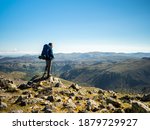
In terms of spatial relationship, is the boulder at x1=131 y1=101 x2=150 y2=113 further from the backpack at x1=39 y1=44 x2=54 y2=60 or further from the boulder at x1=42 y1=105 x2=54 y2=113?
the backpack at x1=39 y1=44 x2=54 y2=60

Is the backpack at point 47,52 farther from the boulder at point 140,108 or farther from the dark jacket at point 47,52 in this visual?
the boulder at point 140,108

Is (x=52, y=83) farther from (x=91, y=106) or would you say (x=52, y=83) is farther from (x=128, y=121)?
(x=128, y=121)

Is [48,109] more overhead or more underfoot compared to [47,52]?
more underfoot

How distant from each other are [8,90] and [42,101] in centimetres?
1023

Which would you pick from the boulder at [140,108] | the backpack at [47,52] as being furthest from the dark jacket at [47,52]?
the boulder at [140,108]

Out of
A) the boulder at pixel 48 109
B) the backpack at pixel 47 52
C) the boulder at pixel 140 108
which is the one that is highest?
the backpack at pixel 47 52

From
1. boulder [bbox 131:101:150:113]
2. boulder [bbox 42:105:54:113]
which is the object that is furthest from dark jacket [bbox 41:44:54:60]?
boulder [bbox 131:101:150:113]

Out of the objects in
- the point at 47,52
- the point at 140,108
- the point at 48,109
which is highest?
the point at 47,52

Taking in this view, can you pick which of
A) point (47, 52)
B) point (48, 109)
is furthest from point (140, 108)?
point (47, 52)

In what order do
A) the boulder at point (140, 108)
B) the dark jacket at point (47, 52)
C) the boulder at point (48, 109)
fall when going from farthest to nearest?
the dark jacket at point (47, 52)
the boulder at point (48, 109)
the boulder at point (140, 108)

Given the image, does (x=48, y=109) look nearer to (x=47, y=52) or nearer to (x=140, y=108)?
(x=140, y=108)

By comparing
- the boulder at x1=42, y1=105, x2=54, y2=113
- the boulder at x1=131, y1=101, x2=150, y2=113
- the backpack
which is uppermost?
the backpack

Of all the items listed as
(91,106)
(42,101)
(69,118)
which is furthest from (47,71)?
(69,118)

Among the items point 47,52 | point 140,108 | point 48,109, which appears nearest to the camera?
point 140,108
